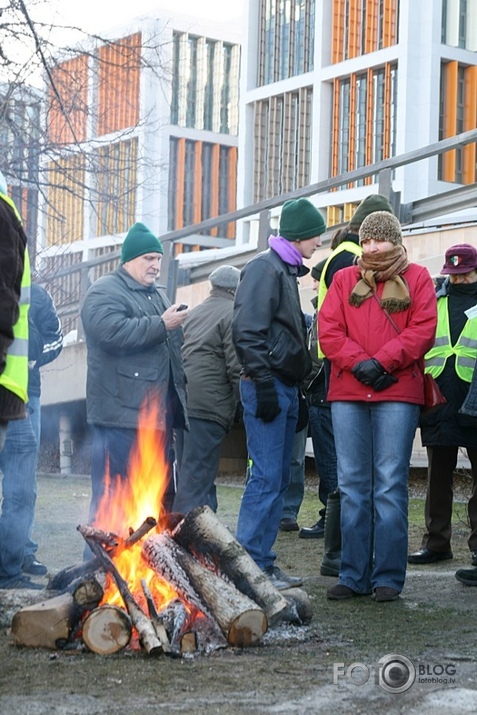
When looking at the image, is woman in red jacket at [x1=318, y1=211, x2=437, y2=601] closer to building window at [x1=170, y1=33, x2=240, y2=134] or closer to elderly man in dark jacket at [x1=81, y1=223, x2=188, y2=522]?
elderly man in dark jacket at [x1=81, y1=223, x2=188, y2=522]

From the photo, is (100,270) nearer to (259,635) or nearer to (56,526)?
(56,526)

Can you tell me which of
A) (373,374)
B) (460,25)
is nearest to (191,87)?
(460,25)

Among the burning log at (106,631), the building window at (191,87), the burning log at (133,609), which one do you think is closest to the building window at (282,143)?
the building window at (191,87)

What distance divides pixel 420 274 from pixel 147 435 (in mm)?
1715

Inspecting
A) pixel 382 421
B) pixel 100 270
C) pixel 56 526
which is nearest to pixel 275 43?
pixel 100 270

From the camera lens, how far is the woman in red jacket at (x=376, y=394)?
688 centimetres

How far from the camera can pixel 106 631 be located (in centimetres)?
547

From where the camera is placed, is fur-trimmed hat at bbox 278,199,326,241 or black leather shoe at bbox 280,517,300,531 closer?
fur-trimmed hat at bbox 278,199,326,241

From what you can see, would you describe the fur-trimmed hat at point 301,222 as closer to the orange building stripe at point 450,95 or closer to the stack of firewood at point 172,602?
the stack of firewood at point 172,602

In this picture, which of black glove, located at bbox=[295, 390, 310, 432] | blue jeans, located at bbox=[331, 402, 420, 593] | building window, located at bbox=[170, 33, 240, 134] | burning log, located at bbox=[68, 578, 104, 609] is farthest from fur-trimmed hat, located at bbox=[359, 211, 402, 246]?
building window, located at bbox=[170, 33, 240, 134]

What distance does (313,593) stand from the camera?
7.16 m

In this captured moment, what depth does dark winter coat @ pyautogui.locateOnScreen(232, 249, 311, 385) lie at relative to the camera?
7.05 metres

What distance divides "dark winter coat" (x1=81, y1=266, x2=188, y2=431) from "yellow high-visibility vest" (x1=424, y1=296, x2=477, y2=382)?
65.5 inches

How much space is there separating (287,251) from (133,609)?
8.15ft
